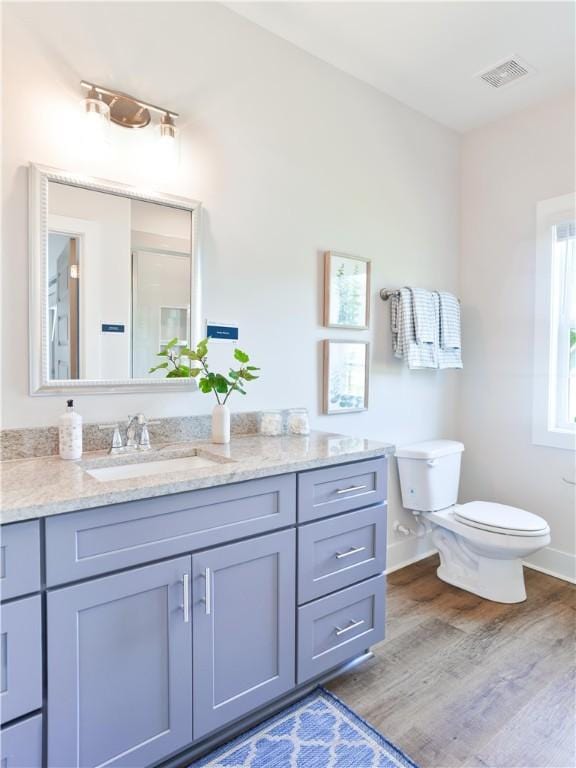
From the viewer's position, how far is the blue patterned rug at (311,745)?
138cm

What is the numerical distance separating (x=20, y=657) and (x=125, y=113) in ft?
5.69

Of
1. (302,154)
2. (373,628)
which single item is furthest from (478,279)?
(373,628)

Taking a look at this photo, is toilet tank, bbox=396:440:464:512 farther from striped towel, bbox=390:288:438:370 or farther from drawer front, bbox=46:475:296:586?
drawer front, bbox=46:475:296:586

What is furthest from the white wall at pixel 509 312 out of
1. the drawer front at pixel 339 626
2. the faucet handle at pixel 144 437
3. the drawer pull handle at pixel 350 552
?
the faucet handle at pixel 144 437

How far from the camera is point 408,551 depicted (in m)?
2.75

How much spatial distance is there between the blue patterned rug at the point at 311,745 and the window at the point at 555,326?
1.91 meters

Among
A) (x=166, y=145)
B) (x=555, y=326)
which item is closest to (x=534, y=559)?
(x=555, y=326)

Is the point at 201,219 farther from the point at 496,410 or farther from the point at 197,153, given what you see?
the point at 496,410

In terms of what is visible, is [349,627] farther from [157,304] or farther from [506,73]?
[506,73]

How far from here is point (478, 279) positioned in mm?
2996

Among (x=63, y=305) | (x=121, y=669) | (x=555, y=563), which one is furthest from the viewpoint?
(x=555, y=563)

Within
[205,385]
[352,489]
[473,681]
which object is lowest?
[473,681]

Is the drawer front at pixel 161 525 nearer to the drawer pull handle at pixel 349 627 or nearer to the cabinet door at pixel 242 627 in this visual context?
the cabinet door at pixel 242 627

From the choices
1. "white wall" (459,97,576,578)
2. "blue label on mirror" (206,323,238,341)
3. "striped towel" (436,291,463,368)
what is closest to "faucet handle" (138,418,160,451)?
"blue label on mirror" (206,323,238,341)
